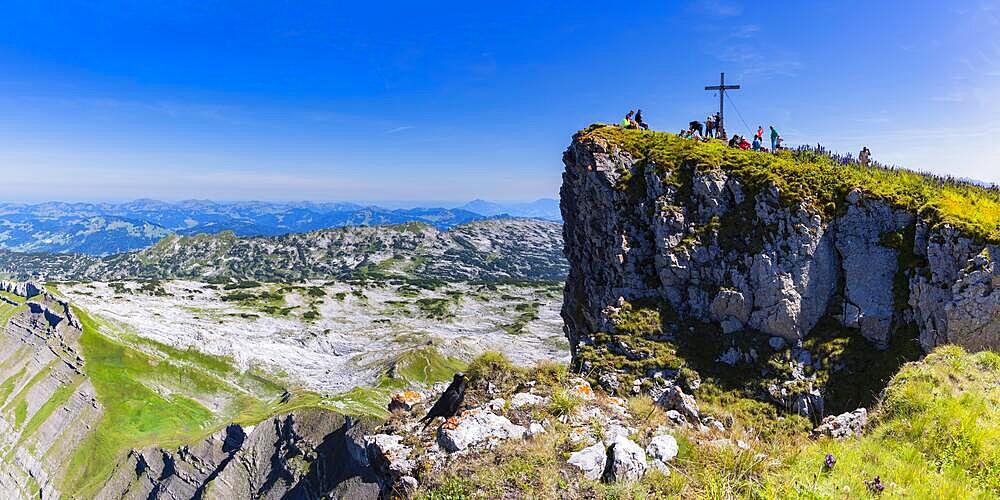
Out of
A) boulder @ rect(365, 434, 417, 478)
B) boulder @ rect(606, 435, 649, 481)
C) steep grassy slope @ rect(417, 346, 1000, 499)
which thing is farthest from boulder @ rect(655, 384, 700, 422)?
boulder @ rect(365, 434, 417, 478)

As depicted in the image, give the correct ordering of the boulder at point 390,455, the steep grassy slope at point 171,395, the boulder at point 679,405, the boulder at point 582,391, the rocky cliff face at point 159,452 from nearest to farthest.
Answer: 1. the boulder at point 390,455
2. the boulder at point 582,391
3. the boulder at point 679,405
4. the rocky cliff face at point 159,452
5. the steep grassy slope at point 171,395

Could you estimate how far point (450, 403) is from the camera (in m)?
17.3

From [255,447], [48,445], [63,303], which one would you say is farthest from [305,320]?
[255,447]

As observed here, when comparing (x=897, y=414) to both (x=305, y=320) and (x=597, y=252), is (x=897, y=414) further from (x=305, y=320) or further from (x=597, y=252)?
(x=305, y=320)

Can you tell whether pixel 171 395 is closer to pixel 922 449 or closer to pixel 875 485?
pixel 875 485

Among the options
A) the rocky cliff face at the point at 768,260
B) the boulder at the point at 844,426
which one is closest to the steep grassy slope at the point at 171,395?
the rocky cliff face at the point at 768,260

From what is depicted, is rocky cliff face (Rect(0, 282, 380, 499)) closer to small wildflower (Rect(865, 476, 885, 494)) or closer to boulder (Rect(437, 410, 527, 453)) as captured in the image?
boulder (Rect(437, 410, 527, 453))

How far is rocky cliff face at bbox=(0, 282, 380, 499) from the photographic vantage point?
7169cm

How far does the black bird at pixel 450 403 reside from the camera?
16681mm

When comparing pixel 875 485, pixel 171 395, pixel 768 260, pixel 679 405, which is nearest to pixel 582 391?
pixel 679 405

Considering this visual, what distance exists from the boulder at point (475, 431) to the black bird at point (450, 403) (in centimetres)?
186

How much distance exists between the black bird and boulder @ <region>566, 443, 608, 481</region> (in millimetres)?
5634

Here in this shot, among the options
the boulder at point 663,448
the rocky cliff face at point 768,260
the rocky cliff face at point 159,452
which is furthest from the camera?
the rocky cliff face at point 159,452

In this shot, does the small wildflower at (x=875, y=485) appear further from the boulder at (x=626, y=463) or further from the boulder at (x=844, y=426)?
the boulder at (x=844, y=426)
